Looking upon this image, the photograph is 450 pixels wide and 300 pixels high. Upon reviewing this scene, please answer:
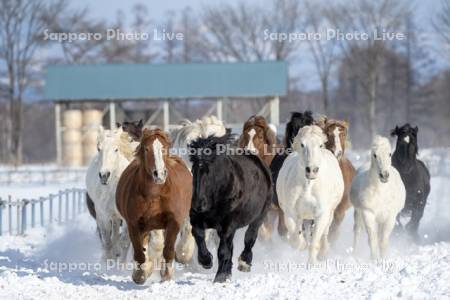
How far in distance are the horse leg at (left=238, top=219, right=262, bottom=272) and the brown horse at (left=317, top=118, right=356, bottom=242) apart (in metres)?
2.32

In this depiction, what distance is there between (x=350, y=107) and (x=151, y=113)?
27955 mm

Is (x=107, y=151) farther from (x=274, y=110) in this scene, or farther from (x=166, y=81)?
(x=166, y=81)

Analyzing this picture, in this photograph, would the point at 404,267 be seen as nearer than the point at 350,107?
Yes

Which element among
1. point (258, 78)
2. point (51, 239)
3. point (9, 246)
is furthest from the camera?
point (258, 78)

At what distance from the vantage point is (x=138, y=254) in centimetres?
871

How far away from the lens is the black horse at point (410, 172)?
13367mm

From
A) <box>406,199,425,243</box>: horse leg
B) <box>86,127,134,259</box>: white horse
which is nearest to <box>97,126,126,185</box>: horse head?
<box>86,127,134,259</box>: white horse

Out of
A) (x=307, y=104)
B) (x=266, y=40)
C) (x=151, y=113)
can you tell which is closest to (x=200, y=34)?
(x=266, y=40)

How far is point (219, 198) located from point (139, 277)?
4.04 ft

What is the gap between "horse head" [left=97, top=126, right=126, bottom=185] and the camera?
9.25 m

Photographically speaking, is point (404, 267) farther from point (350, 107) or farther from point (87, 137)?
point (350, 107)

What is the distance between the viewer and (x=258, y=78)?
39656mm

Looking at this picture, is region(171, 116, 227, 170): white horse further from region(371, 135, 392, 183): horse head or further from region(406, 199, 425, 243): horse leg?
region(406, 199, 425, 243): horse leg

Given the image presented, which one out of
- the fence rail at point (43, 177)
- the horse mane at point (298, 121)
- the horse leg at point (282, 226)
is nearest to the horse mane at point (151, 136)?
the horse leg at point (282, 226)
